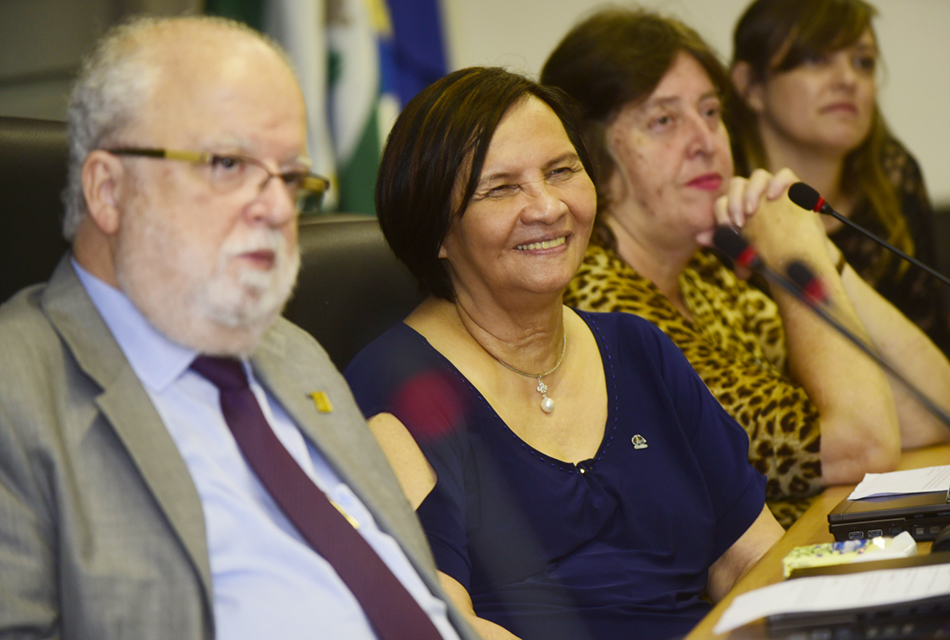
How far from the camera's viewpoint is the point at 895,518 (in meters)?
1.34

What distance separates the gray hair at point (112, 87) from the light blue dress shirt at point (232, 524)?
11 cm

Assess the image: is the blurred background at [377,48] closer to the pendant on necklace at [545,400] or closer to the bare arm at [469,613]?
the pendant on necklace at [545,400]

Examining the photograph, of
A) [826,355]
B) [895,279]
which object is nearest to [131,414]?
[826,355]

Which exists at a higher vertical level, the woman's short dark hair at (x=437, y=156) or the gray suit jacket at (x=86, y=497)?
the woman's short dark hair at (x=437, y=156)

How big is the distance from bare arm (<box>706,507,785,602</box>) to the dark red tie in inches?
29.3

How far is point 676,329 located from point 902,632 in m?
1.01

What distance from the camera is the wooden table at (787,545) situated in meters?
1.07

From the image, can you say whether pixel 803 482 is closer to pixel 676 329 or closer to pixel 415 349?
pixel 676 329

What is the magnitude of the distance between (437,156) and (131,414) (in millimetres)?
728

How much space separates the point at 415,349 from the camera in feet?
5.00

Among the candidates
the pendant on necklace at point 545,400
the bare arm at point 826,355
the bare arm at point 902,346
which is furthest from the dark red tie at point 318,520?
the bare arm at point 902,346

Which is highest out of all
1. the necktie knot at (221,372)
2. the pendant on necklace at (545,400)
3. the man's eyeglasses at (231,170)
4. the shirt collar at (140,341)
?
the man's eyeglasses at (231,170)

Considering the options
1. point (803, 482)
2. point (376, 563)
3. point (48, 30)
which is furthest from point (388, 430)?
point (48, 30)

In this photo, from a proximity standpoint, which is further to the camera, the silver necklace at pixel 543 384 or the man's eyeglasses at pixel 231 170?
the silver necklace at pixel 543 384
